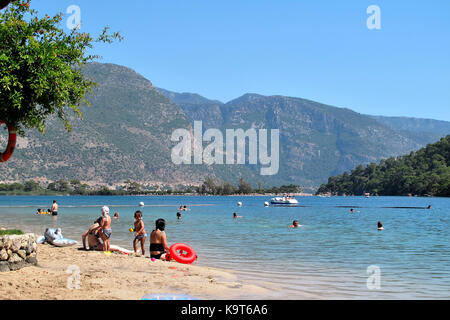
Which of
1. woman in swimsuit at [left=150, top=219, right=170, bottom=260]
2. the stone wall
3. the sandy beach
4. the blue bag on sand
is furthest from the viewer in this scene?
the blue bag on sand

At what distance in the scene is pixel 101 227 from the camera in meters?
19.5

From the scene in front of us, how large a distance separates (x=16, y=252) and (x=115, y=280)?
10.1 ft

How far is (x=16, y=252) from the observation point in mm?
14023

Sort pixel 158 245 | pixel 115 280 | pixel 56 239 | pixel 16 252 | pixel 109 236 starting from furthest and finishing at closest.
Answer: pixel 56 239
pixel 109 236
pixel 158 245
pixel 16 252
pixel 115 280

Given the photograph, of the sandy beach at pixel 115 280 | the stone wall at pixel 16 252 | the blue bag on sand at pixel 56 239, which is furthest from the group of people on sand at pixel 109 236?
the stone wall at pixel 16 252

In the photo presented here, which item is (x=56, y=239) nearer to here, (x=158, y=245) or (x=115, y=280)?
(x=158, y=245)

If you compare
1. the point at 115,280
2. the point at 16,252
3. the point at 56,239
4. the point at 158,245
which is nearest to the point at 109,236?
the point at 158,245

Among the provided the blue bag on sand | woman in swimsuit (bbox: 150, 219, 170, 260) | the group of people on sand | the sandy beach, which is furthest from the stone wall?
the blue bag on sand

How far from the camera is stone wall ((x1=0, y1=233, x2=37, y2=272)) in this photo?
13516mm

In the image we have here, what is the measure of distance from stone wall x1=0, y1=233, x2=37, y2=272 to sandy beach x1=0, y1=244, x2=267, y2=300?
0.28 metres

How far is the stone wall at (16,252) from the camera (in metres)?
13.5

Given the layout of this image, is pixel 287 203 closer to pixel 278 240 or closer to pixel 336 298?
pixel 278 240

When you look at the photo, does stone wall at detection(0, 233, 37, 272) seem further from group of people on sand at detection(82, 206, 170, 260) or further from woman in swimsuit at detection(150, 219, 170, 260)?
woman in swimsuit at detection(150, 219, 170, 260)
